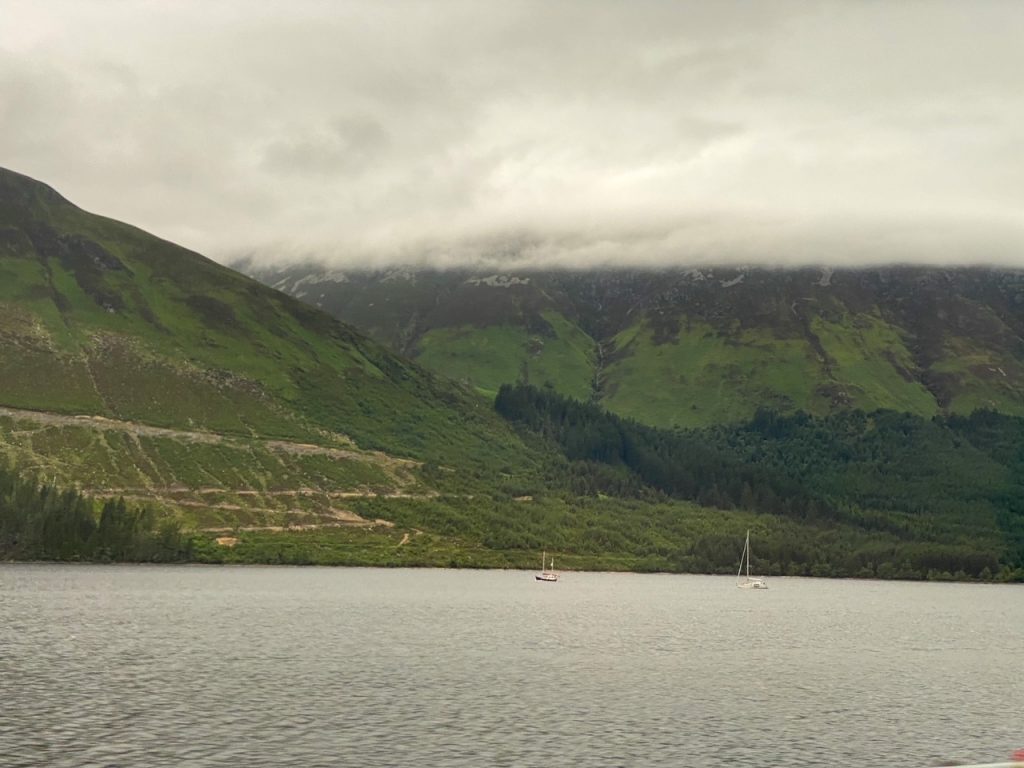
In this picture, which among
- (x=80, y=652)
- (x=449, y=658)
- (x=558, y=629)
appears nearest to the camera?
(x=80, y=652)

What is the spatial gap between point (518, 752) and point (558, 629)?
100 meters

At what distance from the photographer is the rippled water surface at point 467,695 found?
7344 centimetres

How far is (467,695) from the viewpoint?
98562 mm

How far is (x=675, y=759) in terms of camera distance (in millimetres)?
72688

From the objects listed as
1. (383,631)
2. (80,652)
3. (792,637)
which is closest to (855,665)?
(792,637)

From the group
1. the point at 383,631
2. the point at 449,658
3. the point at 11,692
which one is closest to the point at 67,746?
the point at 11,692

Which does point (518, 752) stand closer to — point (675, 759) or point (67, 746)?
point (675, 759)

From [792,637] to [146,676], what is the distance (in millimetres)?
113610

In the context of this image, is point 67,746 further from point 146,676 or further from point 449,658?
point 449,658

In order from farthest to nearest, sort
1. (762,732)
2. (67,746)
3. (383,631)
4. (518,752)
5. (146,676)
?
(383,631)
(146,676)
(762,732)
(518,752)
(67,746)

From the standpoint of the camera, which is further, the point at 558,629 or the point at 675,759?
the point at 558,629

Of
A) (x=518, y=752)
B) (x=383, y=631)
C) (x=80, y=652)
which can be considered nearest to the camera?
(x=518, y=752)

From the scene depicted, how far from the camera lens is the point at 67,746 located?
225 feet

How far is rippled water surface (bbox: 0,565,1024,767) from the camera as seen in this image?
7344 centimetres
